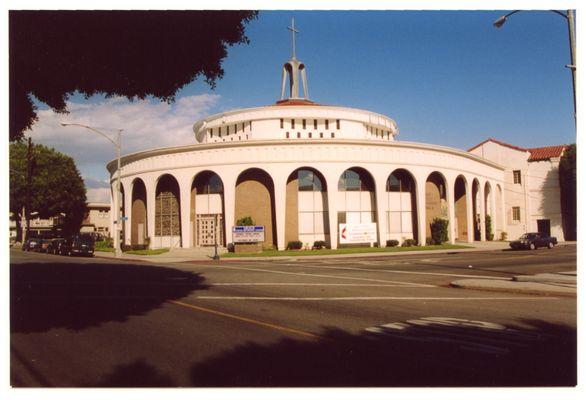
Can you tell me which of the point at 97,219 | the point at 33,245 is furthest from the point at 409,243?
the point at 97,219

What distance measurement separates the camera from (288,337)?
8672 millimetres

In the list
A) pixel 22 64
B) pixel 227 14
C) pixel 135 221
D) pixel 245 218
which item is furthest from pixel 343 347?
pixel 135 221

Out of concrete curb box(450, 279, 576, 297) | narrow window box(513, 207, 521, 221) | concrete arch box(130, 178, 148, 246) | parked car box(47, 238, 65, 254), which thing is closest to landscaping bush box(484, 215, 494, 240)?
narrow window box(513, 207, 521, 221)

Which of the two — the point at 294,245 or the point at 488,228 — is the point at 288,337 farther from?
the point at 488,228

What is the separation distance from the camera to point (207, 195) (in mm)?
43281

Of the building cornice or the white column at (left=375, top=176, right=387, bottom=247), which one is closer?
the building cornice

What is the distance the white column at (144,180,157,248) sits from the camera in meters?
44.6

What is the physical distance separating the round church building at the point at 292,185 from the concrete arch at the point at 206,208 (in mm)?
91

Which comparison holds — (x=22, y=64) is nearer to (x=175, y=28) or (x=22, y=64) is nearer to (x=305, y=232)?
(x=175, y=28)

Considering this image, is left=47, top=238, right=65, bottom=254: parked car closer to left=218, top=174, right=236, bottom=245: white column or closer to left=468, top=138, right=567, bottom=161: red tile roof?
left=218, top=174, right=236, bottom=245: white column

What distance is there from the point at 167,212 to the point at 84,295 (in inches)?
1225

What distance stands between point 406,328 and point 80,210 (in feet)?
148

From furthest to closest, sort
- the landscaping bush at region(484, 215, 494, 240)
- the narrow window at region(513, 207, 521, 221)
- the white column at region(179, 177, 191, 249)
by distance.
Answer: the narrow window at region(513, 207, 521, 221), the landscaping bush at region(484, 215, 494, 240), the white column at region(179, 177, 191, 249)

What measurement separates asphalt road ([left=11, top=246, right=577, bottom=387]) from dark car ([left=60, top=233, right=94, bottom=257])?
69.3 feet
